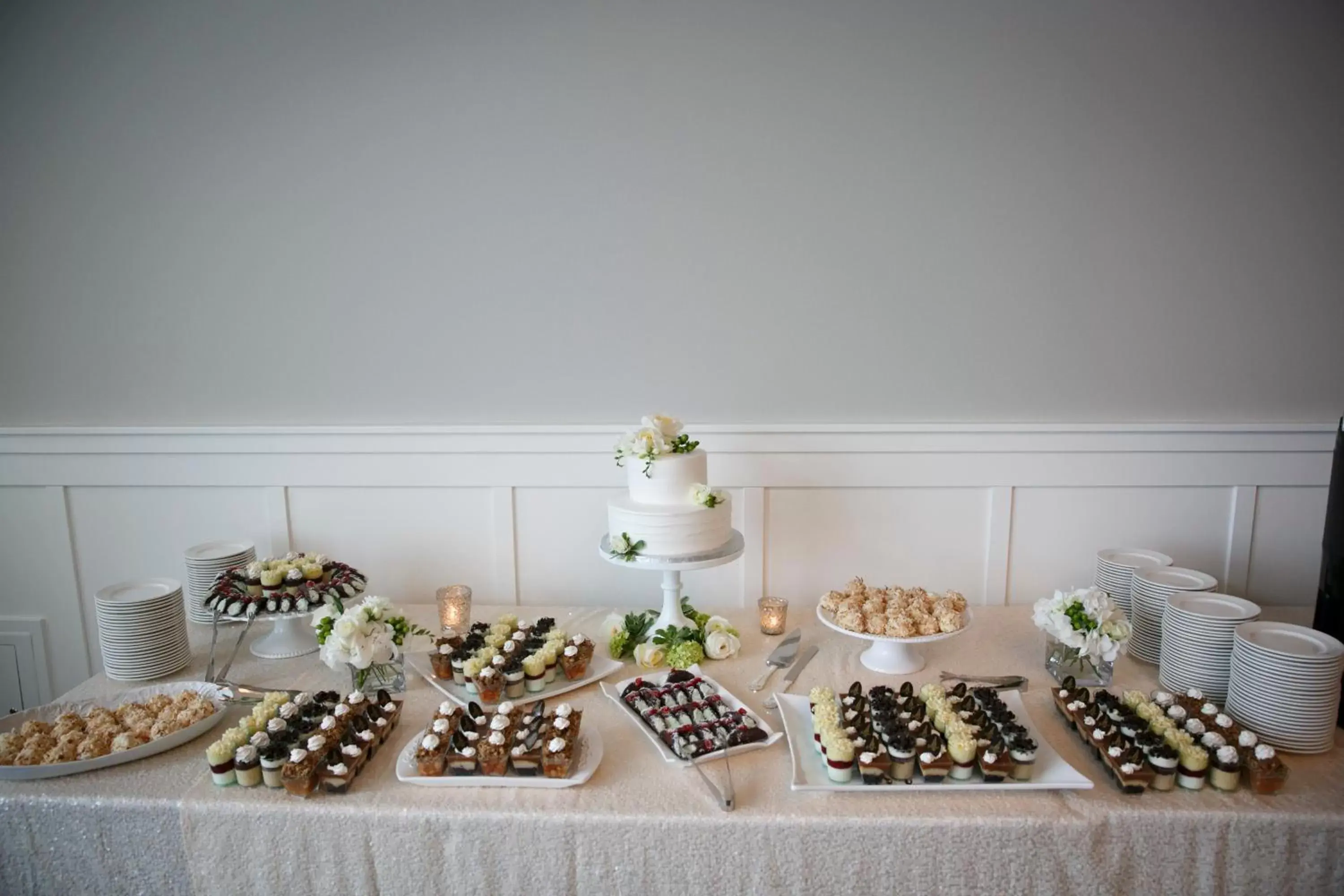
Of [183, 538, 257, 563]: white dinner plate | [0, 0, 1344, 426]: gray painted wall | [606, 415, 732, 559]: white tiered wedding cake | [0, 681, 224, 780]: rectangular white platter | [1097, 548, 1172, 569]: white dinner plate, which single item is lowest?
[0, 681, 224, 780]: rectangular white platter

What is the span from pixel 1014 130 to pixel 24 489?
11.3 ft

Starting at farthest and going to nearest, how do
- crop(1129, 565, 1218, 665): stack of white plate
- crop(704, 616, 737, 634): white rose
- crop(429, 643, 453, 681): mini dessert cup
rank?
crop(704, 616, 737, 634): white rose, crop(1129, 565, 1218, 665): stack of white plate, crop(429, 643, 453, 681): mini dessert cup

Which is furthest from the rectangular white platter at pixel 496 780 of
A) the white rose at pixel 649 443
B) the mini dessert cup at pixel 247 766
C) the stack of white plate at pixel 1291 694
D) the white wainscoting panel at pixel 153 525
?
A: the white wainscoting panel at pixel 153 525

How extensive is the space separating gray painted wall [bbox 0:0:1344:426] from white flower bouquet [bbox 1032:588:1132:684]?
77cm

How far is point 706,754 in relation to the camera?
1.38 metres

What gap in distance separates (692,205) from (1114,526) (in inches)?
67.1

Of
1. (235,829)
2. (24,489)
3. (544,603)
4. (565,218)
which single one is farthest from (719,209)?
(24,489)

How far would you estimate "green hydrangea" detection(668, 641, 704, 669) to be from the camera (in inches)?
69.2

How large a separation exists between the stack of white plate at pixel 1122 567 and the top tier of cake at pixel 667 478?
116 centimetres

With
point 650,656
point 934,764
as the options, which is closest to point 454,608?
point 650,656

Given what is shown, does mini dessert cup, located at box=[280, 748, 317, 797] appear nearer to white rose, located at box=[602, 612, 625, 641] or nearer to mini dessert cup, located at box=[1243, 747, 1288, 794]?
white rose, located at box=[602, 612, 625, 641]

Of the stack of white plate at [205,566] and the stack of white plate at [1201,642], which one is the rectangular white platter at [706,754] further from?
the stack of white plate at [205,566]

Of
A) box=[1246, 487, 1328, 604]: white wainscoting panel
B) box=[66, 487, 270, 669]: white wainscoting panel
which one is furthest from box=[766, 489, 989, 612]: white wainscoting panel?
box=[66, 487, 270, 669]: white wainscoting panel

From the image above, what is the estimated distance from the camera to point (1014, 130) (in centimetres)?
214
